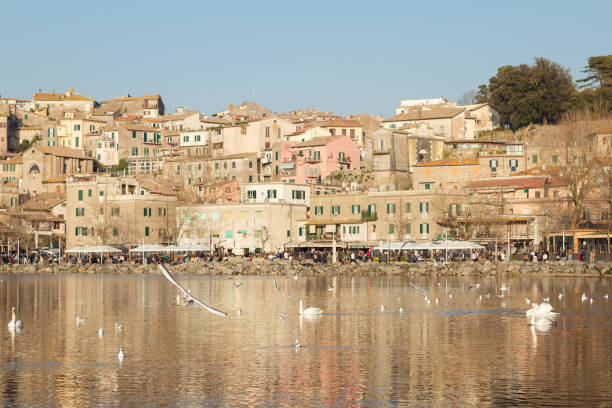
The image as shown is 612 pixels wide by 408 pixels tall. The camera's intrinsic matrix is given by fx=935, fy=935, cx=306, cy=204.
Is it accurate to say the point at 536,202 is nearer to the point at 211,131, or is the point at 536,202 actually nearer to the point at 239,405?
the point at 211,131

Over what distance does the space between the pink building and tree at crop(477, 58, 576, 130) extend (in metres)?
17.0

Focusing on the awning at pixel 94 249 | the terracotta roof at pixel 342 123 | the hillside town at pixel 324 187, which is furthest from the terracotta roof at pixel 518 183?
the awning at pixel 94 249

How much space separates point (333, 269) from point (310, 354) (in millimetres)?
45003

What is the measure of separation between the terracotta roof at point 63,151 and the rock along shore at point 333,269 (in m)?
31.9

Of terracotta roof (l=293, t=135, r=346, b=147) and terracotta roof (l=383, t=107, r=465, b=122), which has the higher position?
terracotta roof (l=383, t=107, r=465, b=122)

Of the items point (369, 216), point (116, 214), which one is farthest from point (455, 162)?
point (116, 214)

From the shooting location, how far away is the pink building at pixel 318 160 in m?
94.9

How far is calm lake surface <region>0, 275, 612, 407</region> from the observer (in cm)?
1962

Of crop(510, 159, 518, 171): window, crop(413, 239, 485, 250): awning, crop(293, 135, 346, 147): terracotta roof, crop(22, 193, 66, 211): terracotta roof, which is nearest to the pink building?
crop(293, 135, 346, 147): terracotta roof

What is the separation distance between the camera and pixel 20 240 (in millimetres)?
93688

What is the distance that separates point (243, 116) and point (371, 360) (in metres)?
103

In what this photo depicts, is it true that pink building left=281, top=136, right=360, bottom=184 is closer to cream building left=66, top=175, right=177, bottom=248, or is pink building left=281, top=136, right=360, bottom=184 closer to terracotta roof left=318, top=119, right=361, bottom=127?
terracotta roof left=318, top=119, right=361, bottom=127

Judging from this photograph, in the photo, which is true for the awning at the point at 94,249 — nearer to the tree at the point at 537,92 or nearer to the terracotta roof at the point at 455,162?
the terracotta roof at the point at 455,162

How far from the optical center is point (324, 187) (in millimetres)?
88312
